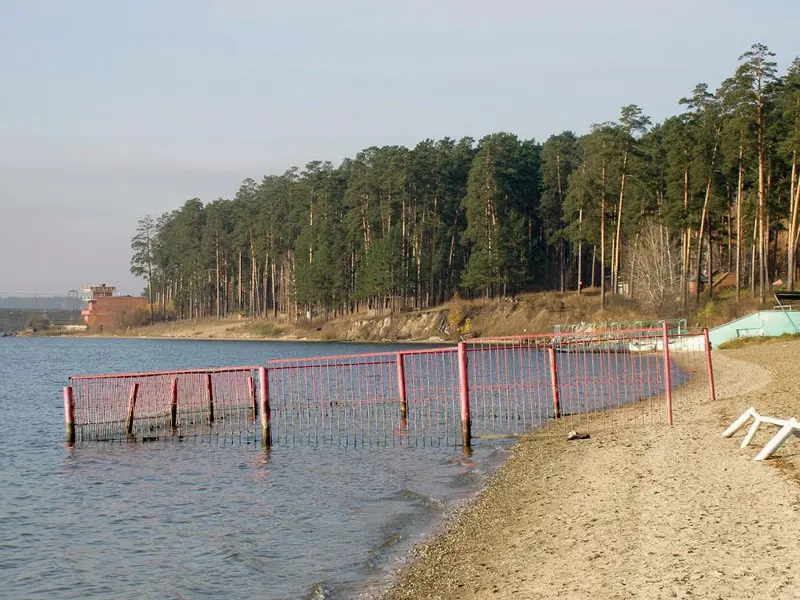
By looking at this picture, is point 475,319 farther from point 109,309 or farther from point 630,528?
point 109,309

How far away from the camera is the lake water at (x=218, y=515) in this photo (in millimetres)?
13133

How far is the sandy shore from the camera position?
9.55 meters

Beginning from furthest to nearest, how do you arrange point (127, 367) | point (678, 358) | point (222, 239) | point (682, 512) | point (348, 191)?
point (222, 239), point (348, 191), point (127, 367), point (678, 358), point (682, 512)

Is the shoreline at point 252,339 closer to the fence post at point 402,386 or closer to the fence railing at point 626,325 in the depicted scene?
Result: the fence railing at point 626,325

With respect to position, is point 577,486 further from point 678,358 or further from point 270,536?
point 678,358

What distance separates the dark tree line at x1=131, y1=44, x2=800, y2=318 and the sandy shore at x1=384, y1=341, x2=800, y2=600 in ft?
171

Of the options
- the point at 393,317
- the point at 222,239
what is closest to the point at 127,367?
the point at 393,317

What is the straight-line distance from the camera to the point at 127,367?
7400 centimetres

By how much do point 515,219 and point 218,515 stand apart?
304ft

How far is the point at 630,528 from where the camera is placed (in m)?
11.8

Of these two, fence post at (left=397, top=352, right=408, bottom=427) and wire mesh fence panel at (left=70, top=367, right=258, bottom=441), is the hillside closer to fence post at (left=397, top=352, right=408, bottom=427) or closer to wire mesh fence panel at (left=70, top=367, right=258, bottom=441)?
wire mesh fence panel at (left=70, top=367, right=258, bottom=441)

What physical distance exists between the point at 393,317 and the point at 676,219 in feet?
139

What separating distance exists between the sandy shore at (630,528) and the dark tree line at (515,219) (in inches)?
2049

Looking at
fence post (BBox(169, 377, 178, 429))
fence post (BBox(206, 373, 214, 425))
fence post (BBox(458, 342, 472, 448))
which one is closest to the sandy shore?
fence post (BBox(458, 342, 472, 448))
